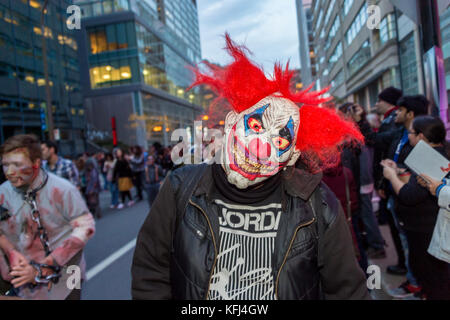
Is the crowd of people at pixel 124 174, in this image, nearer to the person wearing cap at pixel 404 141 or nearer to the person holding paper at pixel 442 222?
the person wearing cap at pixel 404 141

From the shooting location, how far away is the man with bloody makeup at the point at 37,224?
1.90m

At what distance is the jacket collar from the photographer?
1.33m

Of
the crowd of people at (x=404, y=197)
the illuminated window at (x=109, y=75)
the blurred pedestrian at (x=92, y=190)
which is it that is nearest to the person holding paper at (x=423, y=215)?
the crowd of people at (x=404, y=197)

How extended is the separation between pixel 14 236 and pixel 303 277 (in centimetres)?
189

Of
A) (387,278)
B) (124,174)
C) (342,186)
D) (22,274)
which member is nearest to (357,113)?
(342,186)

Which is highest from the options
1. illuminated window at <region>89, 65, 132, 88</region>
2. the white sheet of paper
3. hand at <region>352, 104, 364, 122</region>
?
illuminated window at <region>89, 65, 132, 88</region>

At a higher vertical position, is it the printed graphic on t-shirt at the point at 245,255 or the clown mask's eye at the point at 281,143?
the clown mask's eye at the point at 281,143

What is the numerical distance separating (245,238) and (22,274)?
1.39 m

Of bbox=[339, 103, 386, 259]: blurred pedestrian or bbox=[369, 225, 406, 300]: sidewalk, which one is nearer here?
bbox=[369, 225, 406, 300]: sidewalk

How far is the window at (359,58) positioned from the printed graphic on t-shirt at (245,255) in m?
18.6

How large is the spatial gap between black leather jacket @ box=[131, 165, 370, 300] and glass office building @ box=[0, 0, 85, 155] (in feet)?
4.79

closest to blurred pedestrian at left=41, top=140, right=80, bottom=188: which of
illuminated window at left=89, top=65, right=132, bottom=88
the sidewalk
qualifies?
the sidewalk

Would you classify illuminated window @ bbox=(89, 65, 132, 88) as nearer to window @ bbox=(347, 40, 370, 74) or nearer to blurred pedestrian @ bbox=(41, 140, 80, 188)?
window @ bbox=(347, 40, 370, 74)
